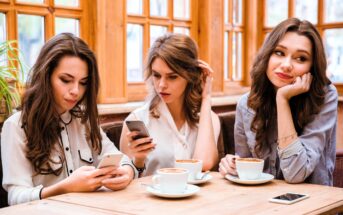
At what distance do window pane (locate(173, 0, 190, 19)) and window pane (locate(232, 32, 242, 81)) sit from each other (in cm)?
62

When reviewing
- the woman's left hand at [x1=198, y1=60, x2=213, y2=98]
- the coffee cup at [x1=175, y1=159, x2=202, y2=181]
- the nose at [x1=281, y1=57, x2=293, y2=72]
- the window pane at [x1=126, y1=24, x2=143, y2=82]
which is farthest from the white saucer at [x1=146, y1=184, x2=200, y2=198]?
the window pane at [x1=126, y1=24, x2=143, y2=82]

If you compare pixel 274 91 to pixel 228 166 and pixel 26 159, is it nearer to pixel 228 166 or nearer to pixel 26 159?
pixel 228 166

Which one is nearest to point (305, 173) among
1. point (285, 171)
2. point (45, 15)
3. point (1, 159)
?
point (285, 171)

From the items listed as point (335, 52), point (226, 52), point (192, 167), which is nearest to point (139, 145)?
point (192, 167)

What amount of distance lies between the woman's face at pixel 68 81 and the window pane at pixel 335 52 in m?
2.59

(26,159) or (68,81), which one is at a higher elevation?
(68,81)

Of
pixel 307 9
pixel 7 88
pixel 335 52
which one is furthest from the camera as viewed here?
pixel 307 9

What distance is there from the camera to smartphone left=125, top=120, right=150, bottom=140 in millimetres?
1973

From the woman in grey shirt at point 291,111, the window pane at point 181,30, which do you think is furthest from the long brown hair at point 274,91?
the window pane at point 181,30

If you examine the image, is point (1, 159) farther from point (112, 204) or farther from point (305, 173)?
point (305, 173)

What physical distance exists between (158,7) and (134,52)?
0.39 m

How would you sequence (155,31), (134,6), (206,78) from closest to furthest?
(206,78), (134,6), (155,31)

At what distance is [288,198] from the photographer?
1.69 m

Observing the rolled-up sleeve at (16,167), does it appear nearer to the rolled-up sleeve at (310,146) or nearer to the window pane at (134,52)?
the rolled-up sleeve at (310,146)
